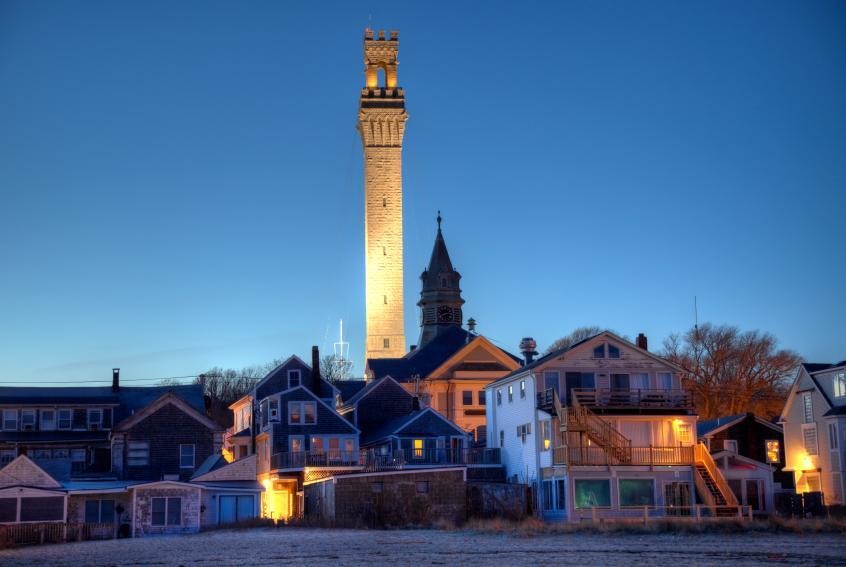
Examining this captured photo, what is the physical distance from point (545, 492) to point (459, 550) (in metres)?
25.8

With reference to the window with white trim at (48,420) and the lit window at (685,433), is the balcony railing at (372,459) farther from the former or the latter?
the window with white trim at (48,420)

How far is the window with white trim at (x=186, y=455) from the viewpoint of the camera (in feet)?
241

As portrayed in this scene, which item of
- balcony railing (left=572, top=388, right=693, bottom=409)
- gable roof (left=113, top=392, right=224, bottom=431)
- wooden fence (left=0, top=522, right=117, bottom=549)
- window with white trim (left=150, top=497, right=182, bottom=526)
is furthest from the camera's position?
gable roof (left=113, top=392, right=224, bottom=431)

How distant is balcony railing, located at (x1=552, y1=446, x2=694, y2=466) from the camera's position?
6072 cm

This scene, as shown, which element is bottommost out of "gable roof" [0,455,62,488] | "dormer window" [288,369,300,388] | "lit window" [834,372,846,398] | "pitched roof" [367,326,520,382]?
"gable roof" [0,455,62,488]

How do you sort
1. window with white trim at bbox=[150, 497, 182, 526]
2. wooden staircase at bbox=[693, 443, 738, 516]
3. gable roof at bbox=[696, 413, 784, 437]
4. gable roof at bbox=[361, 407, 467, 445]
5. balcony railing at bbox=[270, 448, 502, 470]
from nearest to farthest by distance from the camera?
1. wooden staircase at bbox=[693, 443, 738, 516]
2. window with white trim at bbox=[150, 497, 182, 526]
3. balcony railing at bbox=[270, 448, 502, 470]
4. gable roof at bbox=[361, 407, 467, 445]
5. gable roof at bbox=[696, 413, 784, 437]

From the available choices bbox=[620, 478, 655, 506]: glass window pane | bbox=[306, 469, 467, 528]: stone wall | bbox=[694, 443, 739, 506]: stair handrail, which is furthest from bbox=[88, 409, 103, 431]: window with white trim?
bbox=[694, 443, 739, 506]: stair handrail

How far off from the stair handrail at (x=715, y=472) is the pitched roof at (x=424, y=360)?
37165 mm

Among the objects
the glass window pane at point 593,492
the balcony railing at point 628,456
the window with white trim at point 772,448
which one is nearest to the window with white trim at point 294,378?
the balcony railing at point 628,456

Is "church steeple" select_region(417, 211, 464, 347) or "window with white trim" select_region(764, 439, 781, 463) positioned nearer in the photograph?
"window with white trim" select_region(764, 439, 781, 463)

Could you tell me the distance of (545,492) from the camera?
6378cm

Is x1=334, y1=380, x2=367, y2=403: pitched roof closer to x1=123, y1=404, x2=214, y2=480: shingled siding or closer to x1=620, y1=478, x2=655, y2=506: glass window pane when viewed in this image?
x1=123, y1=404, x2=214, y2=480: shingled siding

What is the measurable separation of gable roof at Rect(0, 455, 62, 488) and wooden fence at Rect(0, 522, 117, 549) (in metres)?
6.89

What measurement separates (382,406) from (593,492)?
835 inches
